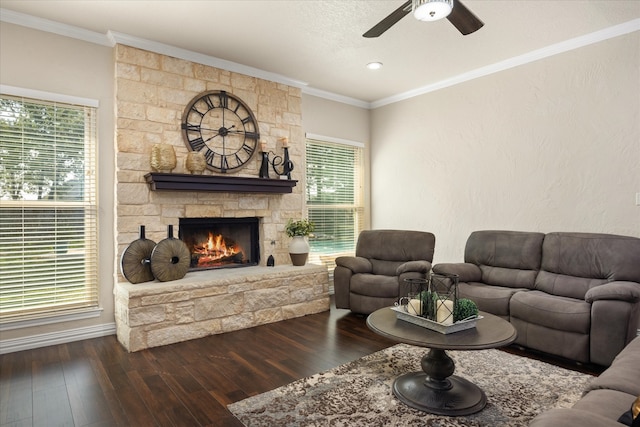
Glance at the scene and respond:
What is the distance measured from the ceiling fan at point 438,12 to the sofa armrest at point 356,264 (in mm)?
2603

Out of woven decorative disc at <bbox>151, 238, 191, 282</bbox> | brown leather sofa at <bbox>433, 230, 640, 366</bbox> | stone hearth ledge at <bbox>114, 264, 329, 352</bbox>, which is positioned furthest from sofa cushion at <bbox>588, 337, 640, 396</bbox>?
woven decorative disc at <bbox>151, 238, 191, 282</bbox>

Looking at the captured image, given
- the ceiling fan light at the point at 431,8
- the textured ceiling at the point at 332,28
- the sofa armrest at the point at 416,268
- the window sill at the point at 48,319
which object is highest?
the textured ceiling at the point at 332,28

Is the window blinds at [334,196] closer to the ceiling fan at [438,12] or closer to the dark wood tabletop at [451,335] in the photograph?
the ceiling fan at [438,12]

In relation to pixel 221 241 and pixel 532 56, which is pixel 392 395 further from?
pixel 532 56

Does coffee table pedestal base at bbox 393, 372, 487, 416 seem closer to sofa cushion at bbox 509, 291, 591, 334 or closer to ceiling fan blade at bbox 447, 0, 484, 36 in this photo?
sofa cushion at bbox 509, 291, 591, 334

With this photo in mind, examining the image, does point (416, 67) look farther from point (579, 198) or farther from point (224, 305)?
point (224, 305)

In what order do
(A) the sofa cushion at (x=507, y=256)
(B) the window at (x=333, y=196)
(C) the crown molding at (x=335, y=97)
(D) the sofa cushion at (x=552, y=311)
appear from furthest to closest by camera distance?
(B) the window at (x=333, y=196), (C) the crown molding at (x=335, y=97), (A) the sofa cushion at (x=507, y=256), (D) the sofa cushion at (x=552, y=311)

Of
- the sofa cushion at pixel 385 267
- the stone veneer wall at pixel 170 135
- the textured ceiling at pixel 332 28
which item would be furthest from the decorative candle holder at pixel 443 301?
the stone veneer wall at pixel 170 135

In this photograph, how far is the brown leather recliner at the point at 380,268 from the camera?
420 cm

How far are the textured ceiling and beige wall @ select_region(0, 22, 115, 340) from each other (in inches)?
9.1

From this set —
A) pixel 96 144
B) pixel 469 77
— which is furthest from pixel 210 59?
pixel 469 77

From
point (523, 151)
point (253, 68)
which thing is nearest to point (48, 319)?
point (253, 68)

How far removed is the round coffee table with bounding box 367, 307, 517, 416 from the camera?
2170 millimetres

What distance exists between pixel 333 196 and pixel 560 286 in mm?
3164
